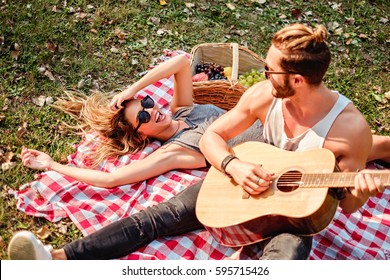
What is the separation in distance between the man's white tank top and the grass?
189cm

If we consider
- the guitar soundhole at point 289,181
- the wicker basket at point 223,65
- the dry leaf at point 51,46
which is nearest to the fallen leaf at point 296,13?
the wicker basket at point 223,65

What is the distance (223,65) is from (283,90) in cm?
227

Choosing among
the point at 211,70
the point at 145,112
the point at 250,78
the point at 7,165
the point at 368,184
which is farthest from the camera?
the point at 211,70

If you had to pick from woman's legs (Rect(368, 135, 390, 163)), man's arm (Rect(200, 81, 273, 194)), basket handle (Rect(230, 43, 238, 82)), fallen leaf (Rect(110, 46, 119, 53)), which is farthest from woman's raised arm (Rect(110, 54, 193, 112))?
woman's legs (Rect(368, 135, 390, 163))

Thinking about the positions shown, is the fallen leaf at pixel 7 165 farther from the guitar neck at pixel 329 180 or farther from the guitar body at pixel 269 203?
the guitar neck at pixel 329 180

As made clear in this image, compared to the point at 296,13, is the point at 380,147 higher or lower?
lower

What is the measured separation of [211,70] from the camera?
5.70m

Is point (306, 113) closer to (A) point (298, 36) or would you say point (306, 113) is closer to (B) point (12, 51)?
(A) point (298, 36)

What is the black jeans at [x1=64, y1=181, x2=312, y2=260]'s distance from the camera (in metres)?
3.79

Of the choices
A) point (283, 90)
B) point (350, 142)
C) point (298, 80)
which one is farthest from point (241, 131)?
point (350, 142)

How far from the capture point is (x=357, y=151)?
12.3ft

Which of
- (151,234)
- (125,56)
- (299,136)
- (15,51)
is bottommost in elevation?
(151,234)

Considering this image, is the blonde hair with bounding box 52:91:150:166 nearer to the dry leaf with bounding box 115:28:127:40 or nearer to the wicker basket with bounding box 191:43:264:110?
the wicker basket with bounding box 191:43:264:110

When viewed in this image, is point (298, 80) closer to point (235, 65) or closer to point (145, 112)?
point (145, 112)
